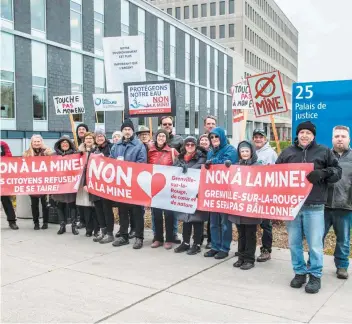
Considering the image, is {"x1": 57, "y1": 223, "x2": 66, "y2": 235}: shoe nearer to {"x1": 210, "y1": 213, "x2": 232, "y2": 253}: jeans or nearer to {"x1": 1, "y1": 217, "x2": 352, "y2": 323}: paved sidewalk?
{"x1": 1, "y1": 217, "x2": 352, "y2": 323}: paved sidewalk

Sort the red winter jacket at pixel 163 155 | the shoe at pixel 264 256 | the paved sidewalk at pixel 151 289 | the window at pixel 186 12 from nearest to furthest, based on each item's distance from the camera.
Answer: the paved sidewalk at pixel 151 289 → the shoe at pixel 264 256 → the red winter jacket at pixel 163 155 → the window at pixel 186 12

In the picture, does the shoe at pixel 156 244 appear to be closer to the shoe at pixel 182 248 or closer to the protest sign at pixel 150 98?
the shoe at pixel 182 248

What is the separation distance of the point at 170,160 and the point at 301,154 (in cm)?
246

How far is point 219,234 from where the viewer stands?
670 centimetres

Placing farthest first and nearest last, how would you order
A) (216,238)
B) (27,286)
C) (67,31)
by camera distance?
1. (67,31)
2. (216,238)
3. (27,286)

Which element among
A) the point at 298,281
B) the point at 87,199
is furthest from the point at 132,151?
the point at 298,281

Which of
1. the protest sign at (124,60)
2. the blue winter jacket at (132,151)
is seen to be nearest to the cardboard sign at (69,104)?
the protest sign at (124,60)

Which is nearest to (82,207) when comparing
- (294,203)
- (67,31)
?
(294,203)

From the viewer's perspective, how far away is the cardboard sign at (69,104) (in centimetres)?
1146

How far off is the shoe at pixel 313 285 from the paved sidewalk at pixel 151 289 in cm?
7

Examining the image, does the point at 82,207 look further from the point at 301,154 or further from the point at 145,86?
the point at 301,154

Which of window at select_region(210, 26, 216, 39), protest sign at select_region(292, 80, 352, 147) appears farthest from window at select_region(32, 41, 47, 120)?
window at select_region(210, 26, 216, 39)

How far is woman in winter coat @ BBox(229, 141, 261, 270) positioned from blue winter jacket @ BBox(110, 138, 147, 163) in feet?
6.09

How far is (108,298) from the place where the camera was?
15.9 feet
